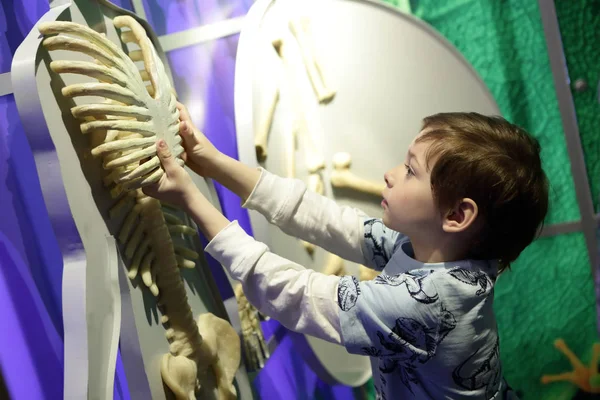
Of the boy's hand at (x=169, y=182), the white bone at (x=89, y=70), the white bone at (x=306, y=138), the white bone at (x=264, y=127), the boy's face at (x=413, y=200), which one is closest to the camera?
the white bone at (x=89, y=70)

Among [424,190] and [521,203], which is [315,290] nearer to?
[424,190]

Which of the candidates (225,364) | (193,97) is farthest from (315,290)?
(193,97)

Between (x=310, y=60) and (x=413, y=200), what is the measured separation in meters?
0.41

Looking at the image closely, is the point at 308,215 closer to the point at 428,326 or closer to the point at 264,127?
the point at 264,127

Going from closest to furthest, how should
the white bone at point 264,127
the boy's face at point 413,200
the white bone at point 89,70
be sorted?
1. the white bone at point 89,70
2. the boy's face at point 413,200
3. the white bone at point 264,127

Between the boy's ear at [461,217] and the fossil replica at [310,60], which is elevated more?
the fossil replica at [310,60]

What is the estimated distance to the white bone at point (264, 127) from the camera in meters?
0.93

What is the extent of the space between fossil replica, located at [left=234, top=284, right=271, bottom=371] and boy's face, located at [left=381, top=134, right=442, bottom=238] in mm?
292

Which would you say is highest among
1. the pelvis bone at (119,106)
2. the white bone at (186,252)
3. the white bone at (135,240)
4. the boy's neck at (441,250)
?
the pelvis bone at (119,106)

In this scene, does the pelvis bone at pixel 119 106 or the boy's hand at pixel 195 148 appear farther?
the boy's hand at pixel 195 148

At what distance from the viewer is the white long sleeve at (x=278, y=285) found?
0.72m

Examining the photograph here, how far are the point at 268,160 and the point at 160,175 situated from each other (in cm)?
32

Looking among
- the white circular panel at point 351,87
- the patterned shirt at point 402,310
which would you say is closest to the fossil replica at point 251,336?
the white circular panel at point 351,87

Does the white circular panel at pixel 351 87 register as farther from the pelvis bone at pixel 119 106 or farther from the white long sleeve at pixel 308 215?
the pelvis bone at pixel 119 106
